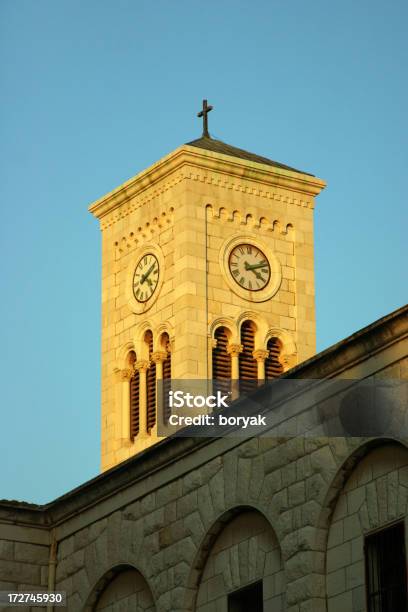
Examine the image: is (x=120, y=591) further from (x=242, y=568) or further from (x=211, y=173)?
(x=211, y=173)

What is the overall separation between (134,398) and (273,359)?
453 cm

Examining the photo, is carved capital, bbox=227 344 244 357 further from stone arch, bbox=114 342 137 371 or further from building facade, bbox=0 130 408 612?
stone arch, bbox=114 342 137 371

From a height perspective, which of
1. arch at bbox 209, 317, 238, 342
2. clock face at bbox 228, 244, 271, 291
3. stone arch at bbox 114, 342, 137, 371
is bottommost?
arch at bbox 209, 317, 238, 342

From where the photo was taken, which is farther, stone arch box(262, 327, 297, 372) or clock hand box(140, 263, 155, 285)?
clock hand box(140, 263, 155, 285)

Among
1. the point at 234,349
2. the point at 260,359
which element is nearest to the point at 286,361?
the point at 260,359

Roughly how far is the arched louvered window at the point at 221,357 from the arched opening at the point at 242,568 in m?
23.5

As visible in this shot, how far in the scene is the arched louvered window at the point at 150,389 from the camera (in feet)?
183

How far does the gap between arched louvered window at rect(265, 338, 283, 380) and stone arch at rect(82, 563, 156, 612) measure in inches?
869

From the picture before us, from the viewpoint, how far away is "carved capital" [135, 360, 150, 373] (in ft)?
186

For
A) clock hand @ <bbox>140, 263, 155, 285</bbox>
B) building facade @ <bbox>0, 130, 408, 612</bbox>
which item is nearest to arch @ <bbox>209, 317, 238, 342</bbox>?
building facade @ <bbox>0, 130, 408, 612</bbox>

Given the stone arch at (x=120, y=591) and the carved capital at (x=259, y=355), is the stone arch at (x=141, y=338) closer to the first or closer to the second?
the carved capital at (x=259, y=355)

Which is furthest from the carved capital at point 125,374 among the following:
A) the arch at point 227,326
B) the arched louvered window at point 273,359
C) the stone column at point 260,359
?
the arched louvered window at point 273,359

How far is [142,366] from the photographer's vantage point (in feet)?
187

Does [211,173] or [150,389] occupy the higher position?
[211,173]
